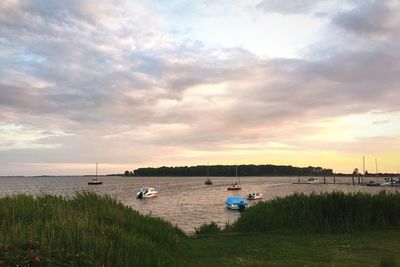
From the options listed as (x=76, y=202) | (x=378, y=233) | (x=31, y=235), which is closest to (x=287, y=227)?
(x=378, y=233)

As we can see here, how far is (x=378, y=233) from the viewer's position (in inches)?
782

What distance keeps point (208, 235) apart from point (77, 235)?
12061 millimetres

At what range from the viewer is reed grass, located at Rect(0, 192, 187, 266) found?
8.71m

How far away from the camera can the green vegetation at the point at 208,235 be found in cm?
959

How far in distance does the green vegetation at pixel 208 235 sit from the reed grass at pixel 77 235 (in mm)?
22

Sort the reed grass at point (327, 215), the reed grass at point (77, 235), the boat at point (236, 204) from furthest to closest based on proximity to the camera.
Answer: the boat at point (236, 204), the reed grass at point (327, 215), the reed grass at point (77, 235)

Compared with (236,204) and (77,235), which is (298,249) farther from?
(236,204)

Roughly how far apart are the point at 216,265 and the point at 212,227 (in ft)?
34.9

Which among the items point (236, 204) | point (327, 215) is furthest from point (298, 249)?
point (236, 204)

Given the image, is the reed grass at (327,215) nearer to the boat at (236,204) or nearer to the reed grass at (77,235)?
the reed grass at (77,235)

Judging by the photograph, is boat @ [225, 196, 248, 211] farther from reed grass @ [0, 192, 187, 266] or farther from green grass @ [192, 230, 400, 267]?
reed grass @ [0, 192, 187, 266]

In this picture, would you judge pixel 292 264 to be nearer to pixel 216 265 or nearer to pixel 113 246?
pixel 216 265

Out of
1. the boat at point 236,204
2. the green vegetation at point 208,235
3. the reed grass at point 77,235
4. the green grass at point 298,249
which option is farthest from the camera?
the boat at point 236,204

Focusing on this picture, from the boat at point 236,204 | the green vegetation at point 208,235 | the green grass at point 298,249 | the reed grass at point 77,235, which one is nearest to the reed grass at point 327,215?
the green vegetation at point 208,235
